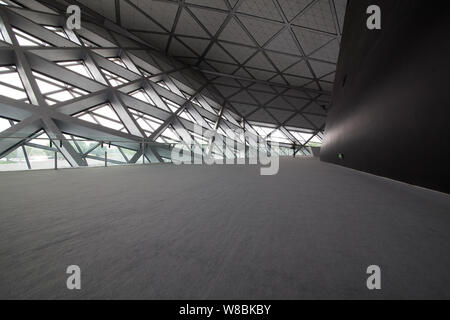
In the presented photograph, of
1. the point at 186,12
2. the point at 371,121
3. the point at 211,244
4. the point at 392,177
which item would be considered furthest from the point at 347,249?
the point at 186,12

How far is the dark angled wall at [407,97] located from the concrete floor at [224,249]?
0.69 meters

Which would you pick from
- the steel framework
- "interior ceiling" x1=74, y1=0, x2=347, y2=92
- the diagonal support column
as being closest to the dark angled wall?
the steel framework

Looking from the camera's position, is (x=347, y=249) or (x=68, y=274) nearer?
(x=68, y=274)

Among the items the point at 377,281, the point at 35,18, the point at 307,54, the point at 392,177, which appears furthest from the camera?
the point at 307,54

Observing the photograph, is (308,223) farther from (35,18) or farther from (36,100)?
(35,18)

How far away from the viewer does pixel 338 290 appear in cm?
Result: 68

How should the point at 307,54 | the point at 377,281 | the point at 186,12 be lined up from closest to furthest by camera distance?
the point at 377,281, the point at 186,12, the point at 307,54

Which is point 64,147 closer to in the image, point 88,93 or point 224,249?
point 88,93

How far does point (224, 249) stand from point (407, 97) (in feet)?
10.5

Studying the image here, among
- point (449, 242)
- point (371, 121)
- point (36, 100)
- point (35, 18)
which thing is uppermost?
point (35, 18)

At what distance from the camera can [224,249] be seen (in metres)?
0.97

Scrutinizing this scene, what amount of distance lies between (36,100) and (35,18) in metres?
6.63
